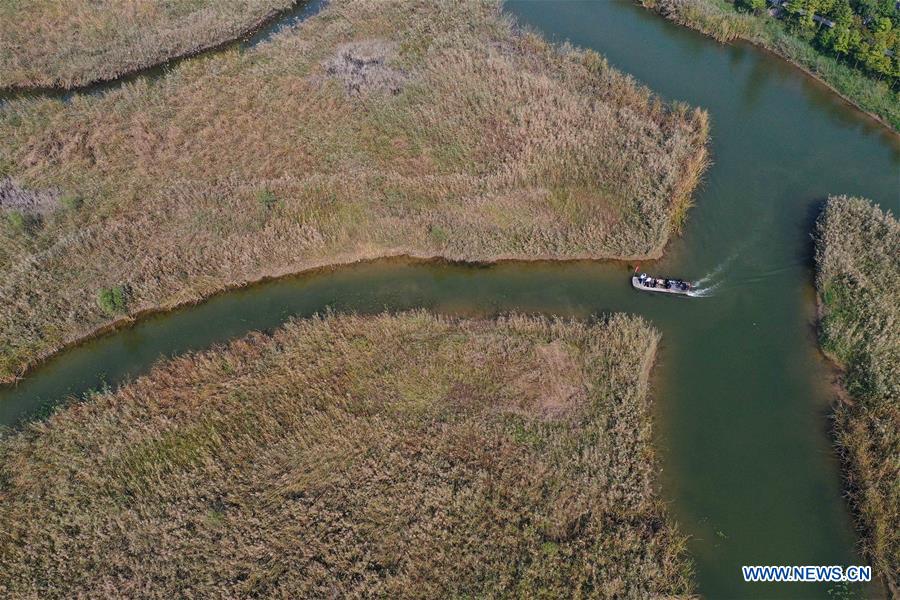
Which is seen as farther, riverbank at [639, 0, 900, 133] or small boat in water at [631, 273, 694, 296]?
riverbank at [639, 0, 900, 133]

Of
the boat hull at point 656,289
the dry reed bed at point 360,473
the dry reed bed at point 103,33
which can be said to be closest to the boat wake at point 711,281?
the boat hull at point 656,289

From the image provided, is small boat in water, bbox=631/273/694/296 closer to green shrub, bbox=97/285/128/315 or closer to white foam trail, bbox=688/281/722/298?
white foam trail, bbox=688/281/722/298

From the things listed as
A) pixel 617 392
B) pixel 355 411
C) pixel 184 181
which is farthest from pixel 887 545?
pixel 184 181

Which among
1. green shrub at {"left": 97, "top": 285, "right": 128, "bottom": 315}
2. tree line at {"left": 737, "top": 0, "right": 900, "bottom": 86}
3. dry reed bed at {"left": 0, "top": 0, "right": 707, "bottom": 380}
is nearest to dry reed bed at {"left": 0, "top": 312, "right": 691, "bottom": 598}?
green shrub at {"left": 97, "top": 285, "right": 128, "bottom": 315}

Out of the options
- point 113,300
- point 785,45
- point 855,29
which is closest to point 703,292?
point 785,45

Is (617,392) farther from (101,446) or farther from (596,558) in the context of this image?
(101,446)

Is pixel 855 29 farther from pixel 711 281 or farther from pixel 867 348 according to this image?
pixel 867 348
